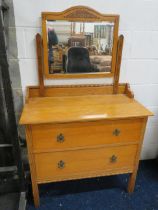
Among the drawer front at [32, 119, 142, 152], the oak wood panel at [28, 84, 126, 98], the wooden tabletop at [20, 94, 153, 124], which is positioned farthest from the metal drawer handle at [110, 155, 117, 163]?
the oak wood panel at [28, 84, 126, 98]

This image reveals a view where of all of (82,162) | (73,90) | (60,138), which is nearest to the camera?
(60,138)

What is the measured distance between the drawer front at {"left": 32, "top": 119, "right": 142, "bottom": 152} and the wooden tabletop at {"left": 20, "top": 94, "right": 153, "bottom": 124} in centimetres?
5

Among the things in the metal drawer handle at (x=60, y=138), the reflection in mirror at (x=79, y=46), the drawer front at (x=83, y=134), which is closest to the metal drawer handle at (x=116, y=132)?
the drawer front at (x=83, y=134)

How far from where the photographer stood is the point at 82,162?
1.34 meters

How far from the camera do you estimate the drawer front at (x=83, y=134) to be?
119 centimetres

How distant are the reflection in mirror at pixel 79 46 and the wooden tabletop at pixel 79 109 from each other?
0.22 metres

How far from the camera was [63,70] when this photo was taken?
4.60 feet

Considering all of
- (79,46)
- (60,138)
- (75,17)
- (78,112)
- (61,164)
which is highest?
(75,17)

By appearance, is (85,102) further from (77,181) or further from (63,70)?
(77,181)

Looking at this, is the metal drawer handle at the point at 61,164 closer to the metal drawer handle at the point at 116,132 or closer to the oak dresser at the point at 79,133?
the oak dresser at the point at 79,133

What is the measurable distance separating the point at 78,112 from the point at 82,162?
0.38m

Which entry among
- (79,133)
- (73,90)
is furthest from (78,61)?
(79,133)

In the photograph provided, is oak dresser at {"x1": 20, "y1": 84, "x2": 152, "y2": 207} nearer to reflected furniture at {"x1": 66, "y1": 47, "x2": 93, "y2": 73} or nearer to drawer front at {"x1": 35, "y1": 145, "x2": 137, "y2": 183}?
drawer front at {"x1": 35, "y1": 145, "x2": 137, "y2": 183}

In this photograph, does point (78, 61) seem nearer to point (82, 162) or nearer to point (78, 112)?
point (78, 112)
